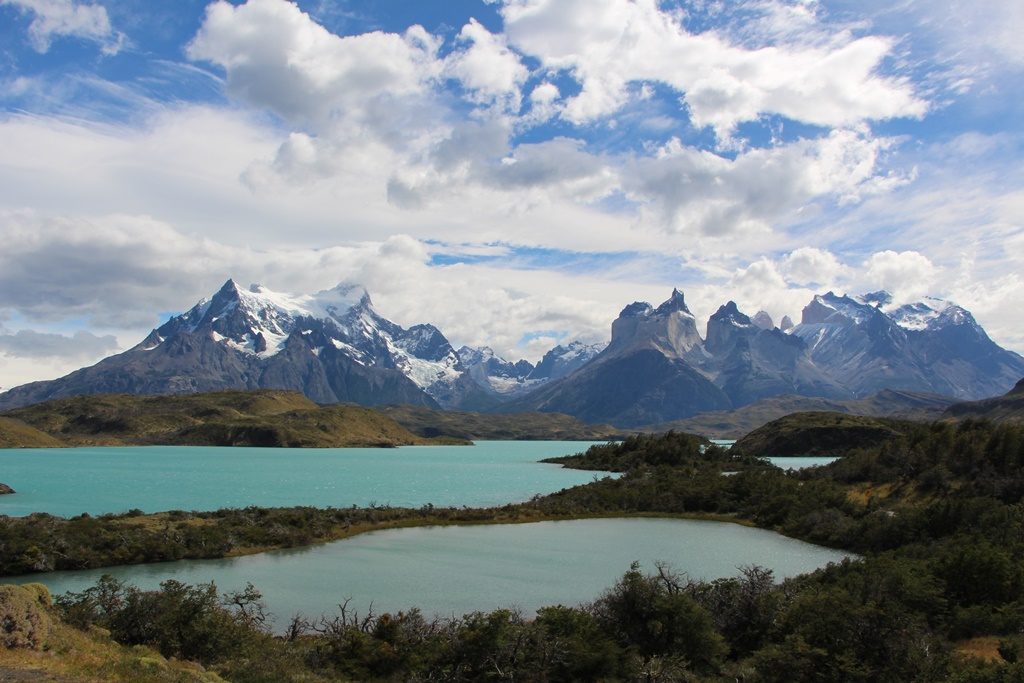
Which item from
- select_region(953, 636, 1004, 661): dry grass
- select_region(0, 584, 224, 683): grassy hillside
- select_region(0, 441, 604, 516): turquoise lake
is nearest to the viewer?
select_region(0, 584, 224, 683): grassy hillside

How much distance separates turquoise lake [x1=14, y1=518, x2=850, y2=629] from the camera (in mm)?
49250

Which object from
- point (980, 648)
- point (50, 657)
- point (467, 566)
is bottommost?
point (467, 566)

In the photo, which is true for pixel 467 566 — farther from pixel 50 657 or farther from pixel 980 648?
pixel 50 657

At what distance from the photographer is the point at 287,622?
42656mm

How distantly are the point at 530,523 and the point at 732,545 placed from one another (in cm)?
2637

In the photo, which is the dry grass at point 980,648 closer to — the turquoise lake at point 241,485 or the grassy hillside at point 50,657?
the grassy hillside at point 50,657

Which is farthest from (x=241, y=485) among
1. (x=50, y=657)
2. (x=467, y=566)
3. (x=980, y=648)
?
(x=980, y=648)

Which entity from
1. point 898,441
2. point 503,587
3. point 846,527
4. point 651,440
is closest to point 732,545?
point 846,527

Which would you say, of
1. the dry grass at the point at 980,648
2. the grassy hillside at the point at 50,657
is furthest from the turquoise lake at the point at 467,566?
the dry grass at the point at 980,648

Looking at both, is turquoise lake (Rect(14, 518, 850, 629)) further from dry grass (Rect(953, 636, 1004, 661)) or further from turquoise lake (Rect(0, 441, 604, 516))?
turquoise lake (Rect(0, 441, 604, 516))

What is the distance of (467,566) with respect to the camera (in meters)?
61.2

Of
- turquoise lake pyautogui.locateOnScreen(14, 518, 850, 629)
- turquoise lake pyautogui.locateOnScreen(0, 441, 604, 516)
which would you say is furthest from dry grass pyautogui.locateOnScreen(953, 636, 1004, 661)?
turquoise lake pyautogui.locateOnScreen(0, 441, 604, 516)

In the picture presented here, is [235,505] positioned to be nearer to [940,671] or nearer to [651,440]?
[940,671]

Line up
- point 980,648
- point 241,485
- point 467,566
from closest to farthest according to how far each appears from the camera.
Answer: point 980,648 → point 467,566 → point 241,485
